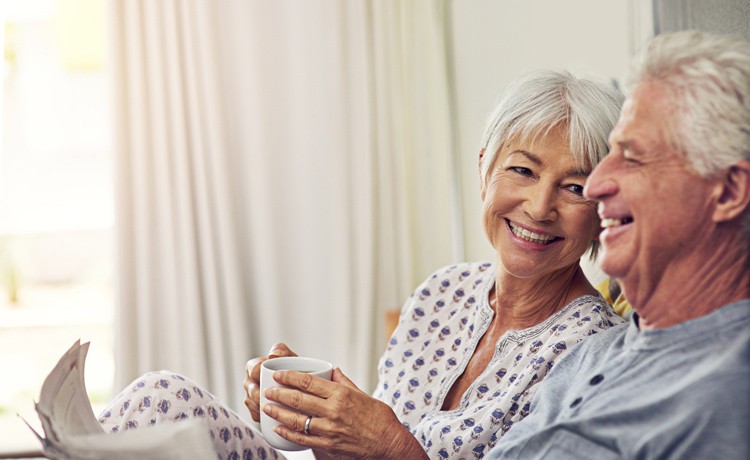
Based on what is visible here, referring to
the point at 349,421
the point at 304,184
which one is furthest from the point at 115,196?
the point at 349,421

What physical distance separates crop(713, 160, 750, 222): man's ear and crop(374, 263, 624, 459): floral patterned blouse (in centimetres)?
47

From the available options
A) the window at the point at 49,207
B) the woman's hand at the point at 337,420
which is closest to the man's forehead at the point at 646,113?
the woman's hand at the point at 337,420

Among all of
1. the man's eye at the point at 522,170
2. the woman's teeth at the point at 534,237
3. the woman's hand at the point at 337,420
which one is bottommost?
the woman's hand at the point at 337,420

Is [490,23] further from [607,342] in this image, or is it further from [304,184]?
[607,342]

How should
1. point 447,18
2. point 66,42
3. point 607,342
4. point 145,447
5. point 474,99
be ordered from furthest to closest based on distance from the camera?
point 66,42 → point 447,18 → point 474,99 → point 607,342 → point 145,447

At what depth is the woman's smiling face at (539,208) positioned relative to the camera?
48.9 inches

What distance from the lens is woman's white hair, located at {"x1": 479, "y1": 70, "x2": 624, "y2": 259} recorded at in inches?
47.7

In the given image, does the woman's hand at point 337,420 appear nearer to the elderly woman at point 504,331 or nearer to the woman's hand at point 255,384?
the elderly woman at point 504,331

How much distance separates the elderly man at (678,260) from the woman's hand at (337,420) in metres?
0.32

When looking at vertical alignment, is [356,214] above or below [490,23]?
below

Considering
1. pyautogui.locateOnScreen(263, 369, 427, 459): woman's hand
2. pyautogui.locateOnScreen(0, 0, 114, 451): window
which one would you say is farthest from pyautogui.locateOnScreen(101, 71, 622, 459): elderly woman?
pyautogui.locateOnScreen(0, 0, 114, 451): window

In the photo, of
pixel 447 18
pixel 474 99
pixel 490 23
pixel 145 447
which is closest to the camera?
pixel 145 447

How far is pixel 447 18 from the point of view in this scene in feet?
10.1

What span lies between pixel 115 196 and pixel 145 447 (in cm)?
245
